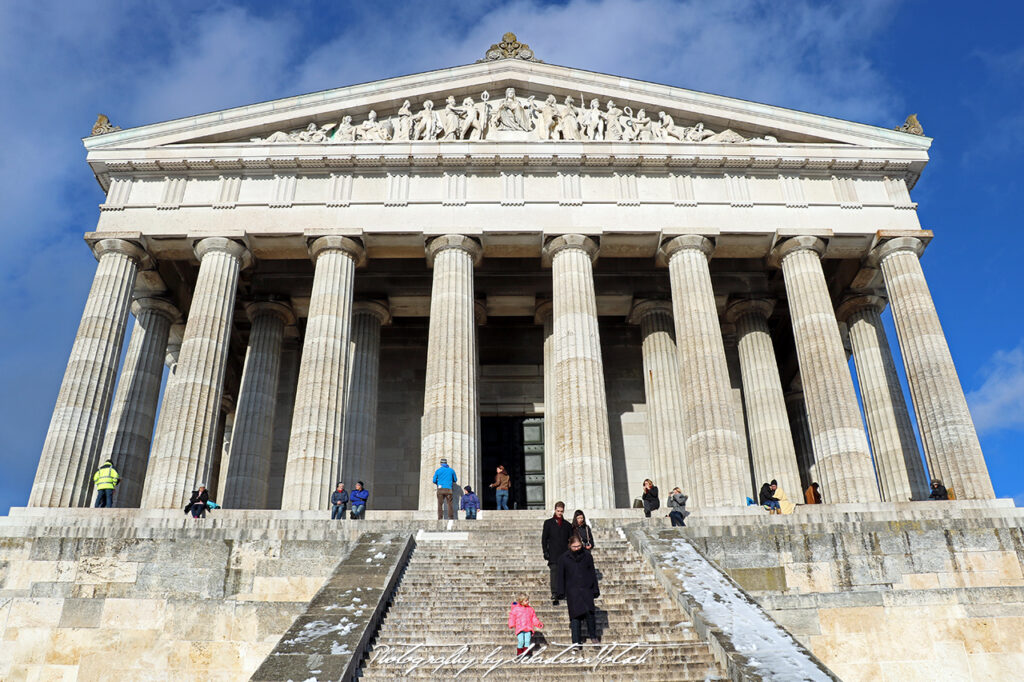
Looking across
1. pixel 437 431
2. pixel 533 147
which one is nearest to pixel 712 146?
pixel 533 147

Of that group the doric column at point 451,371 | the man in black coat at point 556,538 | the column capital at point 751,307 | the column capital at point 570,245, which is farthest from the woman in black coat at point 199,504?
the column capital at point 751,307

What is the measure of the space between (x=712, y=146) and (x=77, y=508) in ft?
74.8

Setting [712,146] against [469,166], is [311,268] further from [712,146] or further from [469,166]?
[712,146]

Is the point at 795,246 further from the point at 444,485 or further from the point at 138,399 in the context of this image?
the point at 138,399

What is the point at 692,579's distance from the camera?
13234 mm

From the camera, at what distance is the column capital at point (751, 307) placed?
1187 inches

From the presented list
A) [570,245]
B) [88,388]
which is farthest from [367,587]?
[570,245]

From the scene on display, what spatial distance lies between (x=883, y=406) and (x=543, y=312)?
12.6 m

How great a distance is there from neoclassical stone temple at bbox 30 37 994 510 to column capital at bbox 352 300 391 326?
0.28ft

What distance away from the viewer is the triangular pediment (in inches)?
1082

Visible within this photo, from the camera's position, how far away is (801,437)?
3256 centimetres

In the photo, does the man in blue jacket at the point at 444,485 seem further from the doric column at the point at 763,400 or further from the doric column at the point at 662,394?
the doric column at the point at 763,400

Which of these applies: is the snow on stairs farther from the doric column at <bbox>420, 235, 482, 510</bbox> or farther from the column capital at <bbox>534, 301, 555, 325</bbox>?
the column capital at <bbox>534, 301, 555, 325</bbox>

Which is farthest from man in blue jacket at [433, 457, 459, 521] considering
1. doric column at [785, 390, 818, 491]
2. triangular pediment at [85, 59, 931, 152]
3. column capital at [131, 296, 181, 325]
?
doric column at [785, 390, 818, 491]
